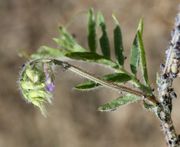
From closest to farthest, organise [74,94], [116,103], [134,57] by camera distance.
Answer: [116,103]
[134,57]
[74,94]

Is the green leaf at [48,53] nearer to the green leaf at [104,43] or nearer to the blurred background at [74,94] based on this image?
the green leaf at [104,43]

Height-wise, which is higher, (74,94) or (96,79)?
(74,94)

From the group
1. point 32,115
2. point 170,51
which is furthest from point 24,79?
point 32,115

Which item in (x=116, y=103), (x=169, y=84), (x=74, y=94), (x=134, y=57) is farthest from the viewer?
(x=74, y=94)

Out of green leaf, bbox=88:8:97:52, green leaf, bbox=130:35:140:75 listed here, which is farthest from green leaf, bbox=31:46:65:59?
green leaf, bbox=130:35:140:75

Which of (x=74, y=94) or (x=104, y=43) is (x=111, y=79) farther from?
(x=74, y=94)

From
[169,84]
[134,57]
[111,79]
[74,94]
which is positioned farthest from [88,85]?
[74,94]

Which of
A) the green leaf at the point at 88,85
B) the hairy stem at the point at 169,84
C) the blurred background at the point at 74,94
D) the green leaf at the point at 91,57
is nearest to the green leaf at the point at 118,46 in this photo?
the green leaf at the point at 91,57

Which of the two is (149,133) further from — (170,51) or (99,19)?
(170,51)
